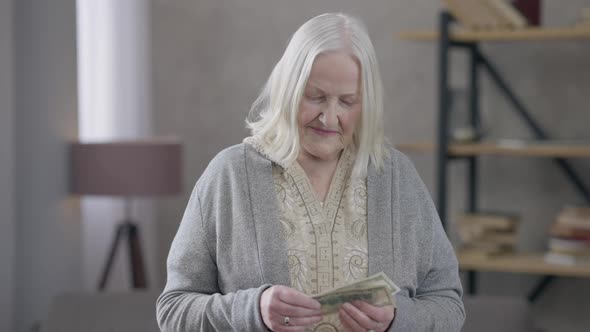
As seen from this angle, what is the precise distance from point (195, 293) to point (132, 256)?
2434 mm

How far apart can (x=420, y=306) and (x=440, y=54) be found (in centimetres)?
228

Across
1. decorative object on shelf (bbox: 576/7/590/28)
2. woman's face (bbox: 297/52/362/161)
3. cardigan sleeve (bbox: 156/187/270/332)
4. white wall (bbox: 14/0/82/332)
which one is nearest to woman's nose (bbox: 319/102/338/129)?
woman's face (bbox: 297/52/362/161)

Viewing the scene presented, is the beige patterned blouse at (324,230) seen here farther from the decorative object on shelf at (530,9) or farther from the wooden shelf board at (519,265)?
the decorative object on shelf at (530,9)

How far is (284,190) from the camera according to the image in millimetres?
1811

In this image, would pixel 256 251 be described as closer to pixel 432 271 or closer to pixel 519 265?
pixel 432 271

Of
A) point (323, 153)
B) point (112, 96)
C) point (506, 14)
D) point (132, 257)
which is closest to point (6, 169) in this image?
point (132, 257)

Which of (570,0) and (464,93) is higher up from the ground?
(570,0)

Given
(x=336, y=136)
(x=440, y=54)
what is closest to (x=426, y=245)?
(x=336, y=136)

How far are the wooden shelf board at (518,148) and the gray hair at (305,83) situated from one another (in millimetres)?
2091

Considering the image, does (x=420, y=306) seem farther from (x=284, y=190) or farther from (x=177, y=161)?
(x=177, y=161)

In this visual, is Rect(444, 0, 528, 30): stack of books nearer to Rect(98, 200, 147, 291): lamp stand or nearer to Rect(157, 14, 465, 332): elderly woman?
Rect(98, 200, 147, 291): lamp stand

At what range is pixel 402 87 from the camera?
14.7 feet

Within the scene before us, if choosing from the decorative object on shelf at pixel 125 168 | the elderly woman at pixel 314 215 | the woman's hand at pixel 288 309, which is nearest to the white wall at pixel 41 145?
the decorative object on shelf at pixel 125 168

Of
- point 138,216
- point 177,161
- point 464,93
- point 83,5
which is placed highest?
point 83,5
